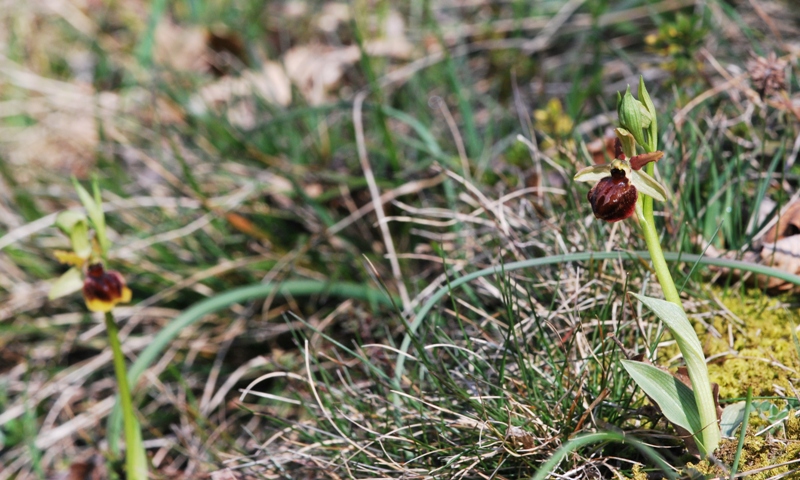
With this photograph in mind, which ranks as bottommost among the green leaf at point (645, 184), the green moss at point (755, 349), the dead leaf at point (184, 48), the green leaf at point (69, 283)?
the green moss at point (755, 349)

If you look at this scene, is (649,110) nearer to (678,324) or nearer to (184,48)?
(678,324)

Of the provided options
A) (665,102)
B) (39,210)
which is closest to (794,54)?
(665,102)

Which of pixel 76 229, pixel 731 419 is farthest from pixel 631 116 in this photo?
pixel 76 229

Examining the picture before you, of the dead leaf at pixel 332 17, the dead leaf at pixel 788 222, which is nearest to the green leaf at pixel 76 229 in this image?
the dead leaf at pixel 788 222

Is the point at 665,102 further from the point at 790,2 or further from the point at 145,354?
the point at 145,354

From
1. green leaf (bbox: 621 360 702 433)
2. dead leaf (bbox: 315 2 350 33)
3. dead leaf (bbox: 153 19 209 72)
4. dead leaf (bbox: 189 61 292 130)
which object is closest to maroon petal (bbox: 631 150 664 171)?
green leaf (bbox: 621 360 702 433)

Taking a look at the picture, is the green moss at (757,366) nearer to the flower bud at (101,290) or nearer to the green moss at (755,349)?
the green moss at (755,349)

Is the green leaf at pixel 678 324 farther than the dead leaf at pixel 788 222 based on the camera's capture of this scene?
No

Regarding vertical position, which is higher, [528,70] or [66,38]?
[66,38]
